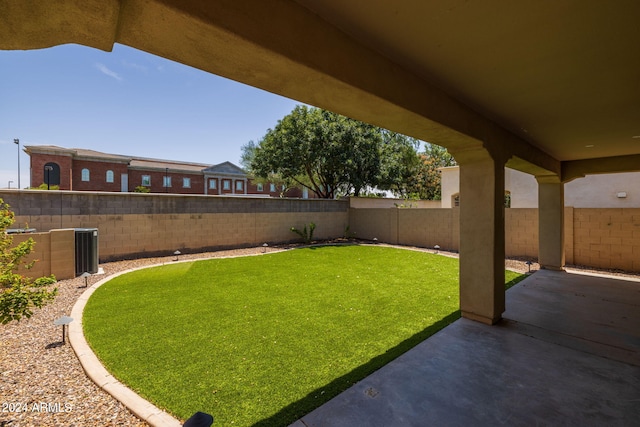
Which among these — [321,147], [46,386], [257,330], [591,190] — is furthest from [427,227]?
[46,386]

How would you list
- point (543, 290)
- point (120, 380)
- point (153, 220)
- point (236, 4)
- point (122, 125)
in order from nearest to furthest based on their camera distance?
point (236, 4) < point (120, 380) < point (543, 290) < point (153, 220) < point (122, 125)

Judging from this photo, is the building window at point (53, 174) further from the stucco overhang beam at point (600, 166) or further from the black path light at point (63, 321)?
the stucco overhang beam at point (600, 166)

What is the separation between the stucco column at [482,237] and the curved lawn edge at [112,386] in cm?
388

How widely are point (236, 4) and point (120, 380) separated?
329 centimetres

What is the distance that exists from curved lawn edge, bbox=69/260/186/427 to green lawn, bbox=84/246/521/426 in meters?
0.08

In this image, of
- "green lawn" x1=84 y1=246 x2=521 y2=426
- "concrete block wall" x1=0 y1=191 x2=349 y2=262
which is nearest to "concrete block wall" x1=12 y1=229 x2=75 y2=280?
"green lawn" x1=84 y1=246 x2=521 y2=426

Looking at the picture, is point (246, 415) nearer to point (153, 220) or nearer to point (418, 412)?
point (418, 412)

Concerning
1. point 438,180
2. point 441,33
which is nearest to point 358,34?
point 441,33

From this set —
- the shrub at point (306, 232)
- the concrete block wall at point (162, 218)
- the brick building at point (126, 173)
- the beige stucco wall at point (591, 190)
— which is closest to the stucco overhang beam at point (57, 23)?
the concrete block wall at point (162, 218)

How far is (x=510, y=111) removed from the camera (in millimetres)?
3479

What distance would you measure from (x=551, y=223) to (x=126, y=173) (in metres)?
31.0

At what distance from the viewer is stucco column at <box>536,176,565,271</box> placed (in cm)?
716

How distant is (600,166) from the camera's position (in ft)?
21.6

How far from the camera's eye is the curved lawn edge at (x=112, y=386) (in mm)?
2178
